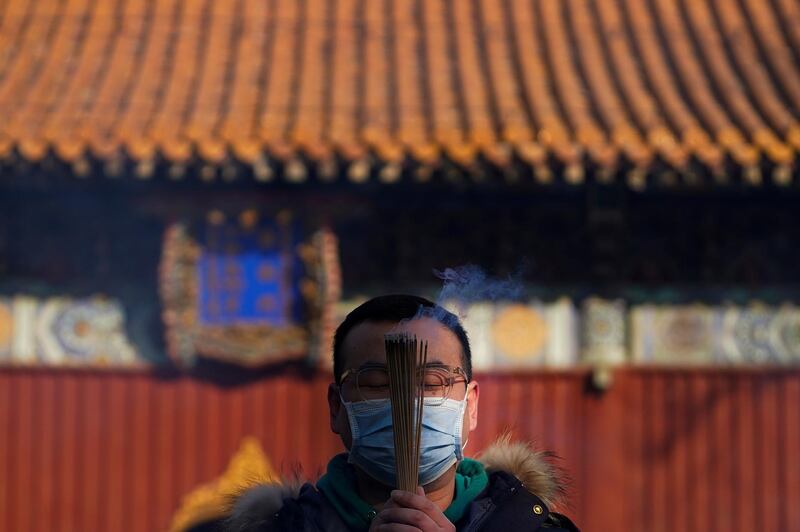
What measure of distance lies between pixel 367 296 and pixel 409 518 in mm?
5249

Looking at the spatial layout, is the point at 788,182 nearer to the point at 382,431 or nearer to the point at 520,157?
the point at 520,157

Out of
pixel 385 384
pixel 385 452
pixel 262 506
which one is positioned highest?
pixel 385 384

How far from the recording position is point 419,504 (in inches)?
82.7

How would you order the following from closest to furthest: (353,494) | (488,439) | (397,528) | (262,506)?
(397,528) < (353,494) < (262,506) < (488,439)

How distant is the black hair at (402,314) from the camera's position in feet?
7.48

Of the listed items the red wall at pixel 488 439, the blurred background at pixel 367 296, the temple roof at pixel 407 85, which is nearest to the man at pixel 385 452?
the temple roof at pixel 407 85

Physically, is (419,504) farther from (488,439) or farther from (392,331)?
(488,439)

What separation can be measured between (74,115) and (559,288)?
9.39 ft

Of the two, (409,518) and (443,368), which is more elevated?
(443,368)

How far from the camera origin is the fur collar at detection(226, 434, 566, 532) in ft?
7.93

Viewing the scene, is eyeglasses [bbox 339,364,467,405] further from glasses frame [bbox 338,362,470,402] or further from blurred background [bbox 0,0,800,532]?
blurred background [bbox 0,0,800,532]

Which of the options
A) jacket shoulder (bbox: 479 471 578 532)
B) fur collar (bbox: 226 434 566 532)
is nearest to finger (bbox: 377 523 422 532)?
jacket shoulder (bbox: 479 471 578 532)

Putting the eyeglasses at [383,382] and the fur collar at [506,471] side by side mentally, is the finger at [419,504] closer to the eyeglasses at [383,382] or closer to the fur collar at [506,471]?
the eyeglasses at [383,382]

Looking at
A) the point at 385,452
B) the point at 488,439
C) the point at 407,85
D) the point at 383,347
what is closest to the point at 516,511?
the point at 385,452
